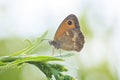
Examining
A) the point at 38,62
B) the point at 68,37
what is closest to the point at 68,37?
the point at 68,37

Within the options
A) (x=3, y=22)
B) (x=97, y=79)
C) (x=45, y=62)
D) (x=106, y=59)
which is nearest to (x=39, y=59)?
(x=45, y=62)

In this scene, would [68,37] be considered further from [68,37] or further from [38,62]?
[38,62]

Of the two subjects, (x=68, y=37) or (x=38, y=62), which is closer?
(x=38, y=62)

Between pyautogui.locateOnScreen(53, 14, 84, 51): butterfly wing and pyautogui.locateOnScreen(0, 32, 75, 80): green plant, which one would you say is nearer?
pyautogui.locateOnScreen(0, 32, 75, 80): green plant

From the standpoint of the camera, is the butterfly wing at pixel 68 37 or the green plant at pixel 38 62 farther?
the butterfly wing at pixel 68 37

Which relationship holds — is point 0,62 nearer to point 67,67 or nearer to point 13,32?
point 67,67

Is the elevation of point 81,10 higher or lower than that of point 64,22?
lower

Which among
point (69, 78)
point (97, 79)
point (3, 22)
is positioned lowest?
point (97, 79)

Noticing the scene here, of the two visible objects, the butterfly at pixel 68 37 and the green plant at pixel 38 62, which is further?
the butterfly at pixel 68 37
